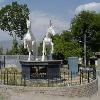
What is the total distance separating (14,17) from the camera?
6084 centimetres

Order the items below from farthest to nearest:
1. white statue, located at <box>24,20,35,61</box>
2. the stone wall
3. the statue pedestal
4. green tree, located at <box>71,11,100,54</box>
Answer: green tree, located at <box>71,11,100,54</box>, white statue, located at <box>24,20,35,61</box>, the statue pedestal, the stone wall

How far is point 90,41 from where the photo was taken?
71375 millimetres

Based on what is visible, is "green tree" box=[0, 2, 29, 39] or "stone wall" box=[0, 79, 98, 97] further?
"green tree" box=[0, 2, 29, 39]

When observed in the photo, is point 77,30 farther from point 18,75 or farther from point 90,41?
point 18,75

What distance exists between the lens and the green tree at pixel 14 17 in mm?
60906

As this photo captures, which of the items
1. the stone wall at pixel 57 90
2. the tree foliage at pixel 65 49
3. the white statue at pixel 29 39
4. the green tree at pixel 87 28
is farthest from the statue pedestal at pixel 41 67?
the green tree at pixel 87 28

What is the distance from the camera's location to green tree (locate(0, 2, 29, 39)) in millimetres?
60906

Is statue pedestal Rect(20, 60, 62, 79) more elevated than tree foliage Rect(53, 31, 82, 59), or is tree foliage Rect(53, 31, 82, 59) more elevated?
tree foliage Rect(53, 31, 82, 59)

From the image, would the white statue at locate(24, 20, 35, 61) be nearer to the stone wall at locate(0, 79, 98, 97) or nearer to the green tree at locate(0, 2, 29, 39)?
the stone wall at locate(0, 79, 98, 97)

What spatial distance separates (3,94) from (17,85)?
1107mm

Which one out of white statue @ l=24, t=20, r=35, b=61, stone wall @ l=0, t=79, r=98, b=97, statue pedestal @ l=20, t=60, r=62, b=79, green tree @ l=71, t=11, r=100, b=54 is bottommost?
stone wall @ l=0, t=79, r=98, b=97

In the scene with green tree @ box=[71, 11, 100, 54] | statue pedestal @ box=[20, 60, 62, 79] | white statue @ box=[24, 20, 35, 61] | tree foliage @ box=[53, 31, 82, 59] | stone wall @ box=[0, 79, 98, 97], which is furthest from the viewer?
green tree @ box=[71, 11, 100, 54]

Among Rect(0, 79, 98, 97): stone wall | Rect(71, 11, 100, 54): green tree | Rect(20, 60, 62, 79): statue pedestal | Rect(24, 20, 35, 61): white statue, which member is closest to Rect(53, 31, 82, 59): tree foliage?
Rect(71, 11, 100, 54): green tree

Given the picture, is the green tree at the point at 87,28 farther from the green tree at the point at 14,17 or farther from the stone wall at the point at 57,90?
the stone wall at the point at 57,90
